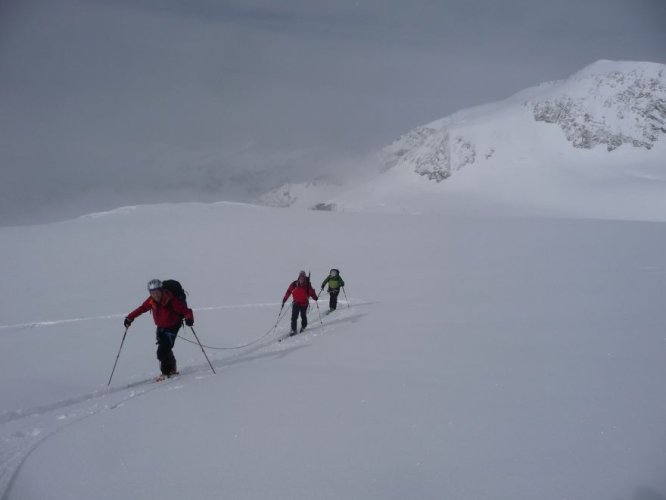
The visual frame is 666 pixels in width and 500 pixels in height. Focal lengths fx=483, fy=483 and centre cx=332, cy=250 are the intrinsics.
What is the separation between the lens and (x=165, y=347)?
9.37 meters

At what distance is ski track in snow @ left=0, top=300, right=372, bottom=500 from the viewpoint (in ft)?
18.6

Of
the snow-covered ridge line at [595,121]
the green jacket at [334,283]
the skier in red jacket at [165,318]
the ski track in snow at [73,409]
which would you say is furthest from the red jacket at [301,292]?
the snow-covered ridge line at [595,121]

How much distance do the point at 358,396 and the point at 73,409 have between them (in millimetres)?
4692

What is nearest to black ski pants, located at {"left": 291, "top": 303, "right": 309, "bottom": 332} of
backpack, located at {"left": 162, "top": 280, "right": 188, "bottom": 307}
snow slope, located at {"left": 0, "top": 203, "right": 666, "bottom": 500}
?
snow slope, located at {"left": 0, "top": 203, "right": 666, "bottom": 500}

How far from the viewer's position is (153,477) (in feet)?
15.4

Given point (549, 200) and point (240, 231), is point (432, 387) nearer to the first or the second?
point (240, 231)

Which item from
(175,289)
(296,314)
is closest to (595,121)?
(296,314)

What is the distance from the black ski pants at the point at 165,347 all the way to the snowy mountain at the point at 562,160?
13001 centimetres

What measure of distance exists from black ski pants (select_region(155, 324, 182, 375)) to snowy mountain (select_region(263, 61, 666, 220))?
427 feet

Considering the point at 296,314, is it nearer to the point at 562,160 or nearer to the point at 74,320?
the point at 74,320

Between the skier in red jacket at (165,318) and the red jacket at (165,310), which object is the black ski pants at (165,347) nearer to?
the skier in red jacket at (165,318)

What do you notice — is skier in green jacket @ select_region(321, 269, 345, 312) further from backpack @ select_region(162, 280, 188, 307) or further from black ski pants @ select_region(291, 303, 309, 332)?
backpack @ select_region(162, 280, 188, 307)

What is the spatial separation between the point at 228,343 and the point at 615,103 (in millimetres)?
223982

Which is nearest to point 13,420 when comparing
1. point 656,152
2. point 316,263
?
point 316,263
